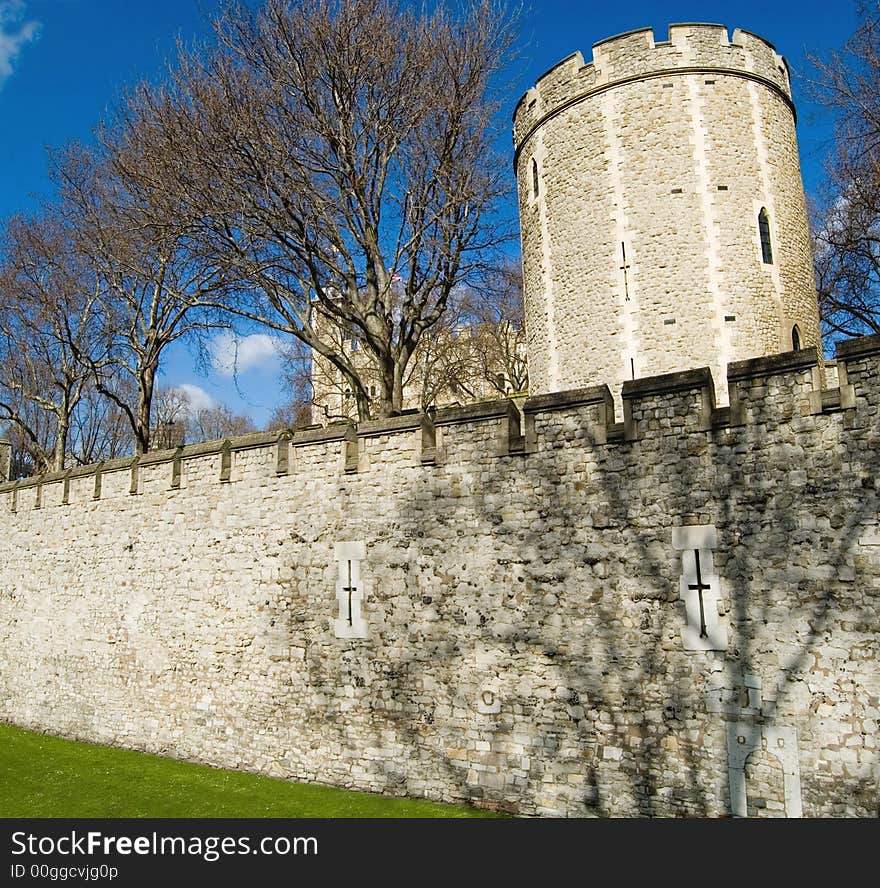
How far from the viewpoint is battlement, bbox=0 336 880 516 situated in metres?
6.95

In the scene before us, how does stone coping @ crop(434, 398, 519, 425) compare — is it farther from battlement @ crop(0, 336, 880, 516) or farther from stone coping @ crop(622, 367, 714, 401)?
stone coping @ crop(622, 367, 714, 401)

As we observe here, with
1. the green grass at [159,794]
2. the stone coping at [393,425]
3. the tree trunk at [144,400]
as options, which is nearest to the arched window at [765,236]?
the stone coping at [393,425]

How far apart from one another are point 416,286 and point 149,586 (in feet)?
25.5

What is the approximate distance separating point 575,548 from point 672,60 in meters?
10.7

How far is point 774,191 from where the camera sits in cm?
1411

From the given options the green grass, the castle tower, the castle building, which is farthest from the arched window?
the green grass

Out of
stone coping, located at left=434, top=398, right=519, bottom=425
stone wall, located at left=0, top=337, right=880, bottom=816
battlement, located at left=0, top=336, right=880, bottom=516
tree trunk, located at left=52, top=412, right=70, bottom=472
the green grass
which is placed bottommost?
the green grass

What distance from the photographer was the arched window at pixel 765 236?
13781 mm

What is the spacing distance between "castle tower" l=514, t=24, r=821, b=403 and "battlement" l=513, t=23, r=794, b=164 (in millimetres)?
24

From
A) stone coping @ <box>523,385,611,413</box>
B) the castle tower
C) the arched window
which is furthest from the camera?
the arched window

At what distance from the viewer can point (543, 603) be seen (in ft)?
27.3

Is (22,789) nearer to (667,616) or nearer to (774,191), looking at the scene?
(667,616)

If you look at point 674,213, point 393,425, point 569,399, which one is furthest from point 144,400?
point 569,399
